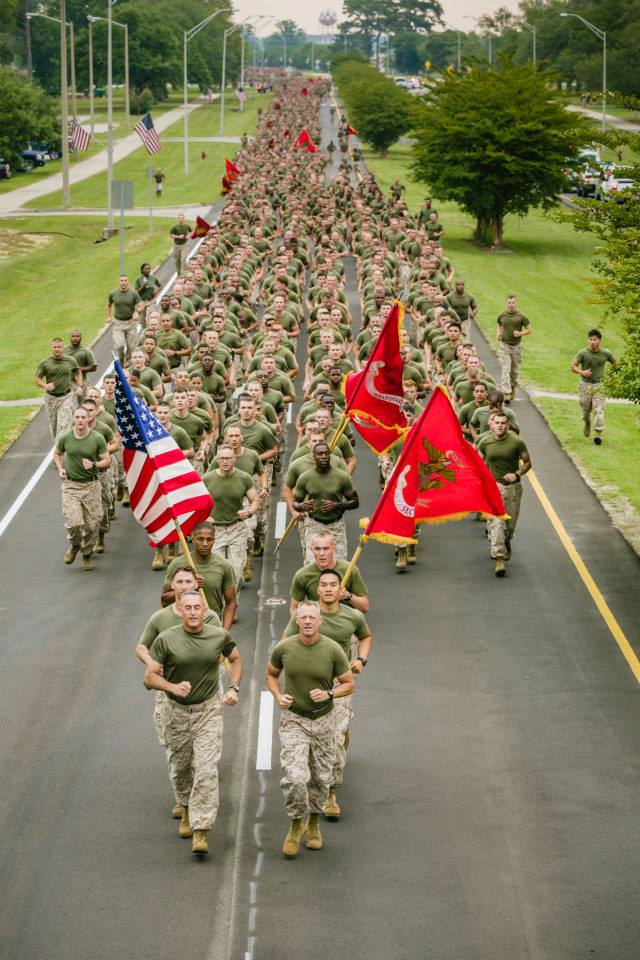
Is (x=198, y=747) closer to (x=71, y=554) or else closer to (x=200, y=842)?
(x=200, y=842)

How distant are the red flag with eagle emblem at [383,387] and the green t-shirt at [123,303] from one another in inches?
507

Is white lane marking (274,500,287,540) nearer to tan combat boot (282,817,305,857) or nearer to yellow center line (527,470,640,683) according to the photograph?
yellow center line (527,470,640,683)

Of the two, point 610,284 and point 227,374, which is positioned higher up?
point 610,284

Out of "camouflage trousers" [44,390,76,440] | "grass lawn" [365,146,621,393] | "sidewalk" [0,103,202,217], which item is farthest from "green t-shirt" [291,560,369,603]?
"sidewalk" [0,103,202,217]

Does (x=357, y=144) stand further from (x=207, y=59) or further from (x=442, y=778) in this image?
(x=442, y=778)

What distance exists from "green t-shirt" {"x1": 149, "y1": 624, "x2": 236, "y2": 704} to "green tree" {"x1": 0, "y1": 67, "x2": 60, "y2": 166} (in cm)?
6539

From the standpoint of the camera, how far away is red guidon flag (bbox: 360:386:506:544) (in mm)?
14594

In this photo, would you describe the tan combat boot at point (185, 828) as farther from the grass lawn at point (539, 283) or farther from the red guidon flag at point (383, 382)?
the grass lawn at point (539, 283)

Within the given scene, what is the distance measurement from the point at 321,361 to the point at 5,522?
4.84 m

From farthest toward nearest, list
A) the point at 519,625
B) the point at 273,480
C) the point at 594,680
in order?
the point at 273,480, the point at 519,625, the point at 594,680

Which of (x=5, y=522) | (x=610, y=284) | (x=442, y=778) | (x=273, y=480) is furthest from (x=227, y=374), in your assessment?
(x=442, y=778)

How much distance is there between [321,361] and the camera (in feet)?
77.3

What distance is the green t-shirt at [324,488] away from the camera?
17750 millimetres

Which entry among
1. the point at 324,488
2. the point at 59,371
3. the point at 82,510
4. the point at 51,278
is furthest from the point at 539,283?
the point at 324,488
